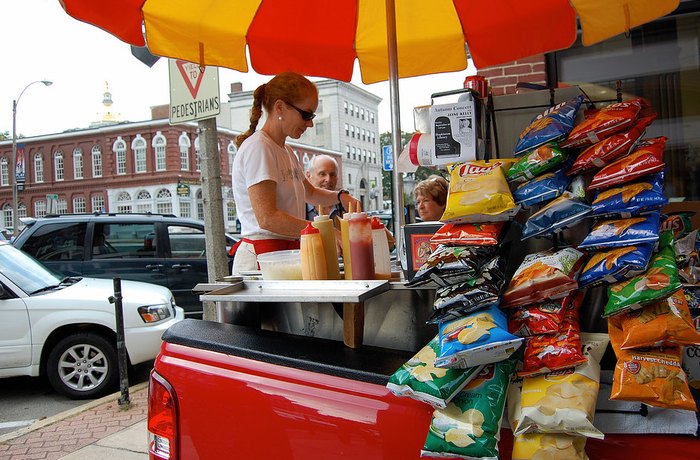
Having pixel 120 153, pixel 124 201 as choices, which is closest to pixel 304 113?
pixel 120 153

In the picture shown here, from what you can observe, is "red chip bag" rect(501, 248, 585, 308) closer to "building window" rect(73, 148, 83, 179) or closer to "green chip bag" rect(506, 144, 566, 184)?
"green chip bag" rect(506, 144, 566, 184)

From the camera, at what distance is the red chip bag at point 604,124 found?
177 centimetres

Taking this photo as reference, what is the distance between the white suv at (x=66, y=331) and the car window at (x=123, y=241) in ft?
7.23

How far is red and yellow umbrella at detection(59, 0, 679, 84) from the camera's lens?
120 inches

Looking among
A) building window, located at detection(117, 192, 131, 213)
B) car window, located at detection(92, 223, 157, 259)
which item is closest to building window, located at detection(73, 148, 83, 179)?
building window, located at detection(117, 192, 131, 213)

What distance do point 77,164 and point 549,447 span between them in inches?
2344

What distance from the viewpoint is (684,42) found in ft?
17.9

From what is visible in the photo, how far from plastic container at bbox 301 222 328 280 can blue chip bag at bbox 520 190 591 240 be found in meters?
0.83

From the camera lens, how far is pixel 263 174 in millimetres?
2838

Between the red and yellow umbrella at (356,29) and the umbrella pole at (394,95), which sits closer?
the red and yellow umbrella at (356,29)

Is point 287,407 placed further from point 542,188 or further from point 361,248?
point 542,188

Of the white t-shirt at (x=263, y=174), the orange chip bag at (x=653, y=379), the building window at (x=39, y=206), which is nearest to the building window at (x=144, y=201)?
the building window at (x=39, y=206)

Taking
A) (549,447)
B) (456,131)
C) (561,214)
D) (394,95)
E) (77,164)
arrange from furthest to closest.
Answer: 1. (77,164)
2. (394,95)
3. (456,131)
4. (561,214)
5. (549,447)

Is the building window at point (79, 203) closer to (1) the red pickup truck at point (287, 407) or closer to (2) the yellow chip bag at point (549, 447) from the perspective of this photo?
(1) the red pickup truck at point (287, 407)
